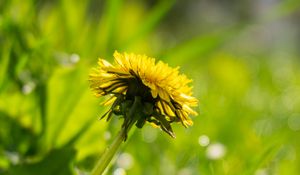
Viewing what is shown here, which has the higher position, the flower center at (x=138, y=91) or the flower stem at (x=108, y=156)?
the flower center at (x=138, y=91)

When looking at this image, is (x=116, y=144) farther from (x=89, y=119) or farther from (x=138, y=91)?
(x=89, y=119)

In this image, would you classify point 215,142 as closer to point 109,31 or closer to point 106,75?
point 109,31

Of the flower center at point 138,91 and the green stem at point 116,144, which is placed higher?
the flower center at point 138,91

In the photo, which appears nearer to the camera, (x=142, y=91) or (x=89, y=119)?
(x=142, y=91)

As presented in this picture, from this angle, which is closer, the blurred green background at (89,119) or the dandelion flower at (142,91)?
the dandelion flower at (142,91)

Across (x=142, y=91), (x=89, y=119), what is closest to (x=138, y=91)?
(x=142, y=91)

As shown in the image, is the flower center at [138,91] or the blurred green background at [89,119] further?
the blurred green background at [89,119]

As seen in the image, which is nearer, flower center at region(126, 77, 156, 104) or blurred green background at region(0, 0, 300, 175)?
flower center at region(126, 77, 156, 104)

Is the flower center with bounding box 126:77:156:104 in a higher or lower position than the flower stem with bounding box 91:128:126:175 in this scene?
higher

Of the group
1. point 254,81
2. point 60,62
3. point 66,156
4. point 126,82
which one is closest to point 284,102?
point 254,81

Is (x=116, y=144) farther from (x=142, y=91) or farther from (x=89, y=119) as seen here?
(x=89, y=119)
